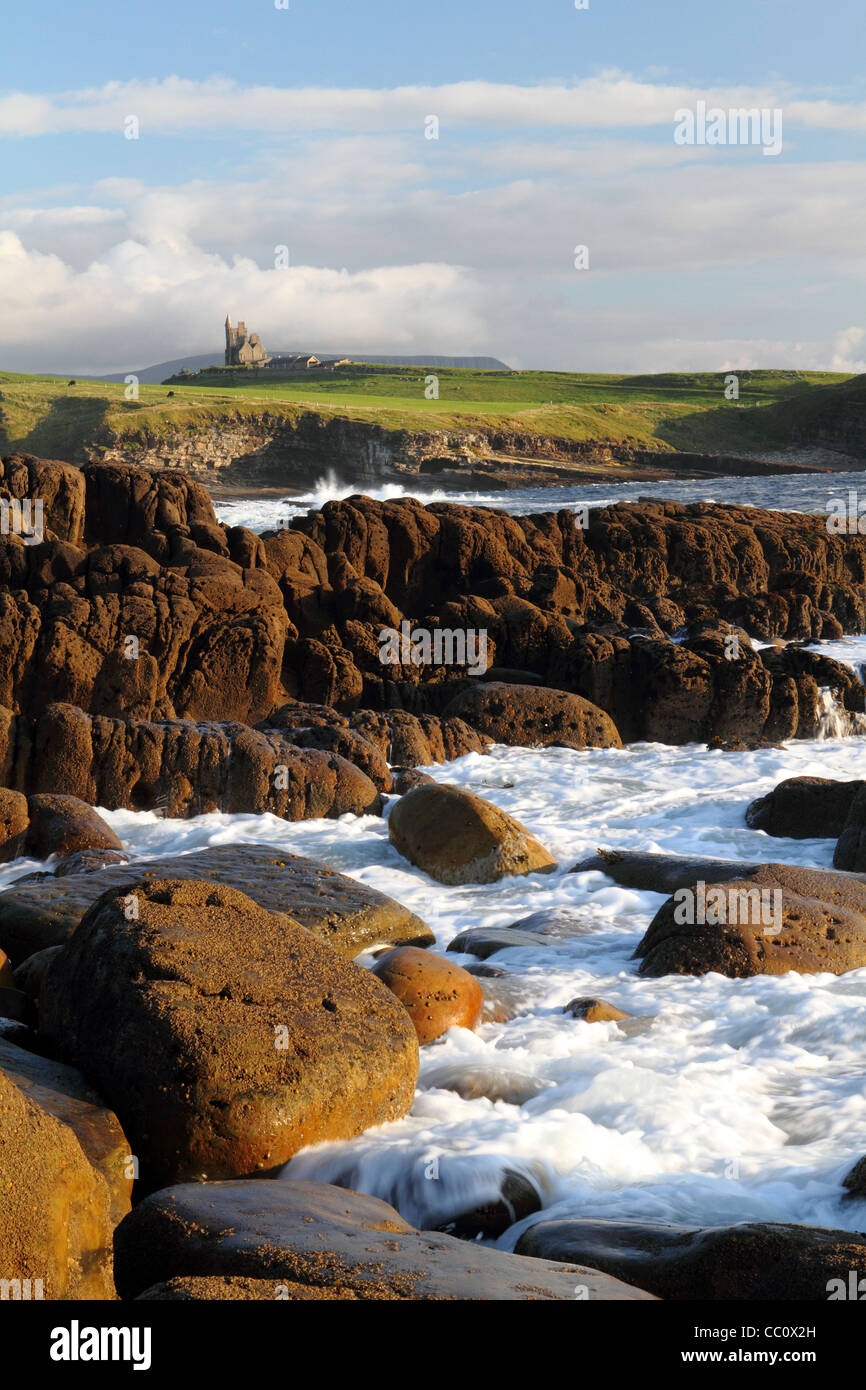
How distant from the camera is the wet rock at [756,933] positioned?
8336 millimetres

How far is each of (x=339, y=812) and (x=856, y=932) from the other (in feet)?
18.0

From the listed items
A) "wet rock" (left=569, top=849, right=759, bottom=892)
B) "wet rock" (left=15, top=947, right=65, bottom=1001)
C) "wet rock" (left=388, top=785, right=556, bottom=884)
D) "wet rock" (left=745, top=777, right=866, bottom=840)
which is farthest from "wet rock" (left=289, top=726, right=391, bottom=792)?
"wet rock" (left=15, top=947, right=65, bottom=1001)

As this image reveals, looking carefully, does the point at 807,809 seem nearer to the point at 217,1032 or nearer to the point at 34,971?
the point at 34,971

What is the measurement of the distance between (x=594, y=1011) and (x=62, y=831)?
5.21 meters

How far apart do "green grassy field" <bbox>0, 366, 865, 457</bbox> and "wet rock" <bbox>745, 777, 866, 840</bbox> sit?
226 ft

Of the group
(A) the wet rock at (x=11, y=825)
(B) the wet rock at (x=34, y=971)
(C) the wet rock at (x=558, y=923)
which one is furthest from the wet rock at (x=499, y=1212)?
(A) the wet rock at (x=11, y=825)

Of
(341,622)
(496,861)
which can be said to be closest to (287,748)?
(496,861)

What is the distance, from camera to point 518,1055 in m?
6.96

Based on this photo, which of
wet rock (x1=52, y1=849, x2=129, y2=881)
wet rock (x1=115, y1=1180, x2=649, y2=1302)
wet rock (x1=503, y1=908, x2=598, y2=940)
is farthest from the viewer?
wet rock (x1=52, y1=849, x2=129, y2=881)

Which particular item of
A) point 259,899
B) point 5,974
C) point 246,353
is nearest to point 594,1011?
point 259,899

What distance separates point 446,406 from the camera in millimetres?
96062

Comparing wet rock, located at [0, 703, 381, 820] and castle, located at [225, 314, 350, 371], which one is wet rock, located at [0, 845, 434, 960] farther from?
castle, located at [225, 314, 350, 371]

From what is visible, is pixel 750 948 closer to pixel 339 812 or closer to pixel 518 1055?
pixel 518 1055

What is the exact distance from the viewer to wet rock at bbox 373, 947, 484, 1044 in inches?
279
